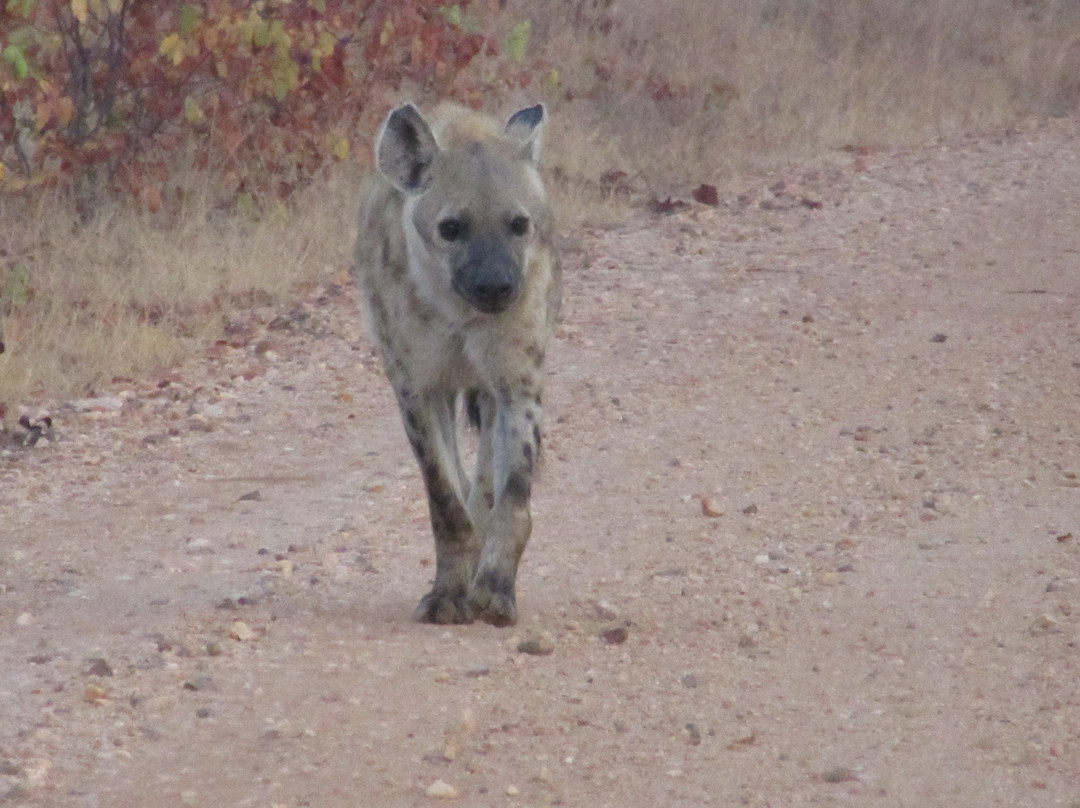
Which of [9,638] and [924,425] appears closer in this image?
[9,638]

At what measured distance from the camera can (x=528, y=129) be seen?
436 centimetres

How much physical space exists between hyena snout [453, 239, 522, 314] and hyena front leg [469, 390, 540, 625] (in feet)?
0.84

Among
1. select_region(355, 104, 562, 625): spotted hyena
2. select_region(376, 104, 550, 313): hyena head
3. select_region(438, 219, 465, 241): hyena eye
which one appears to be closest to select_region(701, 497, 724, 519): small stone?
select_region(355, 104, 562, 625): spotted hyena

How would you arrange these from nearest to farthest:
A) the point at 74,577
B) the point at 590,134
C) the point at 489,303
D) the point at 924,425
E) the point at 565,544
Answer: the point at 489,303 < the point at 74,577 < the point at 565,544 < the point at 924,425 < the point at 590,134

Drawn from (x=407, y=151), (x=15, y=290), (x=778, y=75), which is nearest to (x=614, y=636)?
(x=407, y=151)

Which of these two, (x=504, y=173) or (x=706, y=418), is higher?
(x=504, y=173)

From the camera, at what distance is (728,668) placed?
11.6 ft

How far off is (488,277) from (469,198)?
0.74 feet

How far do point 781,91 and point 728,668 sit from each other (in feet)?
24.6

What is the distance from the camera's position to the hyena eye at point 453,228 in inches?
158

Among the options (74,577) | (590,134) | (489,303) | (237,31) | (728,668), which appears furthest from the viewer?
(590,134)

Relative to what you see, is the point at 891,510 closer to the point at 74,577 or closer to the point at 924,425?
the point at 924,425

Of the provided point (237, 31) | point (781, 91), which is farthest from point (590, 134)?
point (237, 31)

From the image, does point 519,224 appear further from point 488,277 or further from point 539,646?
point 539,646
